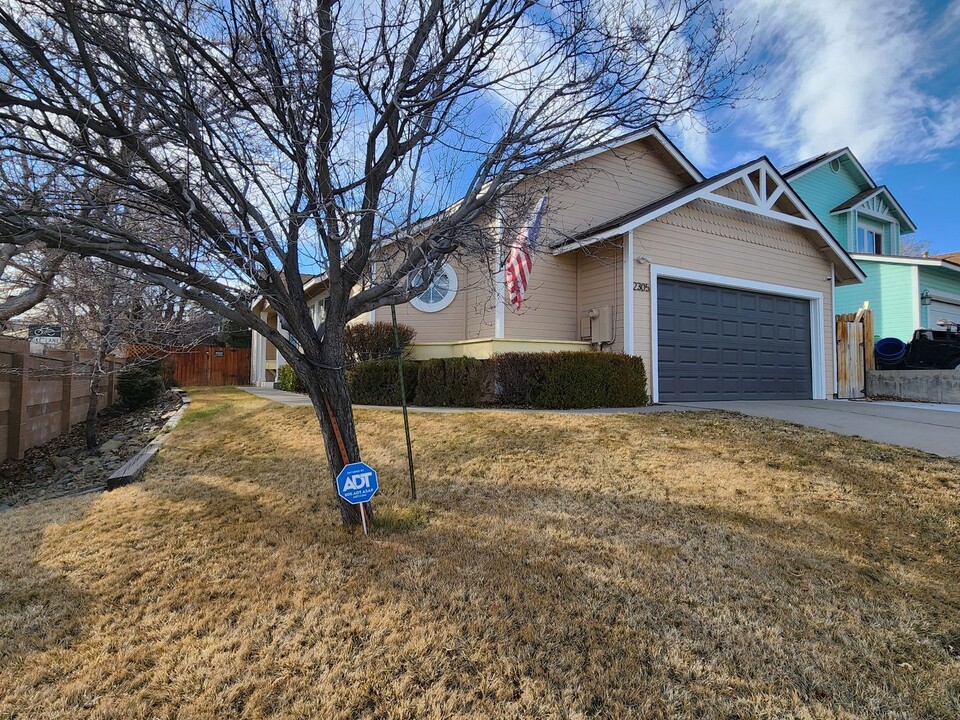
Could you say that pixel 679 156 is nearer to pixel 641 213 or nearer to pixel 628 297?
pixel 641 213

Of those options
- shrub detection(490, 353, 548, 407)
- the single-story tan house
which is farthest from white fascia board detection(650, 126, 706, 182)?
shrub detection(490, 353, 548, 407)

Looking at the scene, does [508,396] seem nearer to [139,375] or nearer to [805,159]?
[139,375]

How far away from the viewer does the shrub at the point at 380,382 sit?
10539mm

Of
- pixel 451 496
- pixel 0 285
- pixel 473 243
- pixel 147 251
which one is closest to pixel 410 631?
pixel 451 496

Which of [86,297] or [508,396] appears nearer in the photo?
[86,297]

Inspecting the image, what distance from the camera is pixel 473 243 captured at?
5.09 metres

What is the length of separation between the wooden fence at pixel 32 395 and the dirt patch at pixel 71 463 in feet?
0.76

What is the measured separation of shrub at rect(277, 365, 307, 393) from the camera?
52.1 feet

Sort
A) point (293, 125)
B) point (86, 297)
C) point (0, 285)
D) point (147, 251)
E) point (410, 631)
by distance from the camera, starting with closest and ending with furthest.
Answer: point (410, 631) → point (147, 251) → point (293, 125) → point (86, 297) → point (0, 285)

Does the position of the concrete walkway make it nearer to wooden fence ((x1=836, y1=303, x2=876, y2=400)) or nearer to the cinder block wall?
the cinder block wall

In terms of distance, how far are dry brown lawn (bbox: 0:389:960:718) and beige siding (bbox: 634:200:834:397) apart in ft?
18.5

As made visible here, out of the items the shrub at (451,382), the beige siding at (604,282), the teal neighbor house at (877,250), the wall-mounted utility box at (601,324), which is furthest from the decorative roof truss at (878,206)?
the shrub at (451,382)

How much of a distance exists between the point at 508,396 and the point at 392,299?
546 cm

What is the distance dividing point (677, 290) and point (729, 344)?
1861 mm
